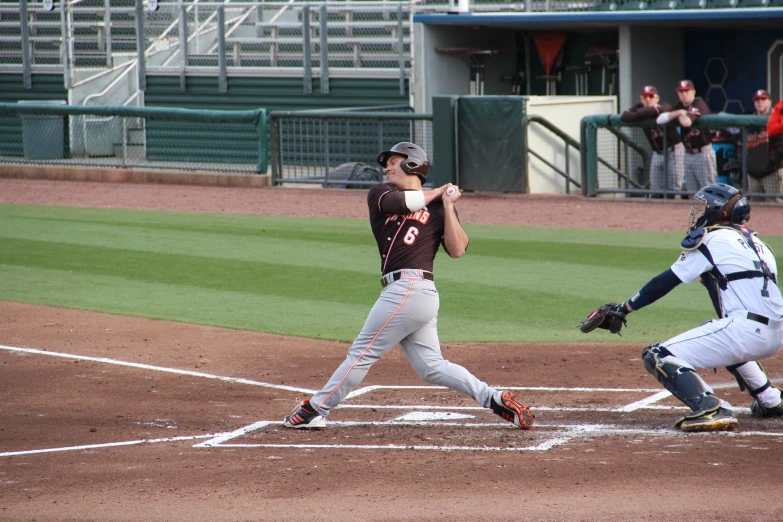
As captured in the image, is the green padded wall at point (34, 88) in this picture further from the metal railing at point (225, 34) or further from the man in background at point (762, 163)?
the man in background at point (762, 163)

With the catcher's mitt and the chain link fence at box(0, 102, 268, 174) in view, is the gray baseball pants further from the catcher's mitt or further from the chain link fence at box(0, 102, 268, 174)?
the chain link fence at box(0, 102, 268, 174)

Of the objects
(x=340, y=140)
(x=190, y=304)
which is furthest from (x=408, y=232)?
(x=340, y=140)

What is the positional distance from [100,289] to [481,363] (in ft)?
15.1

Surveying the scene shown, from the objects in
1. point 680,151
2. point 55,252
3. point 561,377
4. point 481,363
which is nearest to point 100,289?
point 55,252

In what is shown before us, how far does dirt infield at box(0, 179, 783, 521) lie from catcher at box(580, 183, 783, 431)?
0.25 metres

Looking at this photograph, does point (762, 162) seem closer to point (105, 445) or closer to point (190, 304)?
point (190, 304)

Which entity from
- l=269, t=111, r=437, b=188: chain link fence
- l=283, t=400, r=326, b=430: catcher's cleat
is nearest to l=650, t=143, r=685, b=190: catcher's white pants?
l=269, t=111, r=437, b=188: chain link fence

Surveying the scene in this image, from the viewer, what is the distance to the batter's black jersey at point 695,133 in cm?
1520

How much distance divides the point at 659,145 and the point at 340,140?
5370mm

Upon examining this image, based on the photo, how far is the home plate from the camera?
6434 millimetres

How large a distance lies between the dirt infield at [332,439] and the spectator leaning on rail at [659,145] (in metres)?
7.61

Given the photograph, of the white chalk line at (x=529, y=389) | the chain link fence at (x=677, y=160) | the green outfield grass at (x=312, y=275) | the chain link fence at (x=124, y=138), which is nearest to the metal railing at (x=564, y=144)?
the chain link fence at (x=677, y=160)

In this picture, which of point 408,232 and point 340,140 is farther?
point 340,140

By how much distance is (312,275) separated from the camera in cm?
1130
